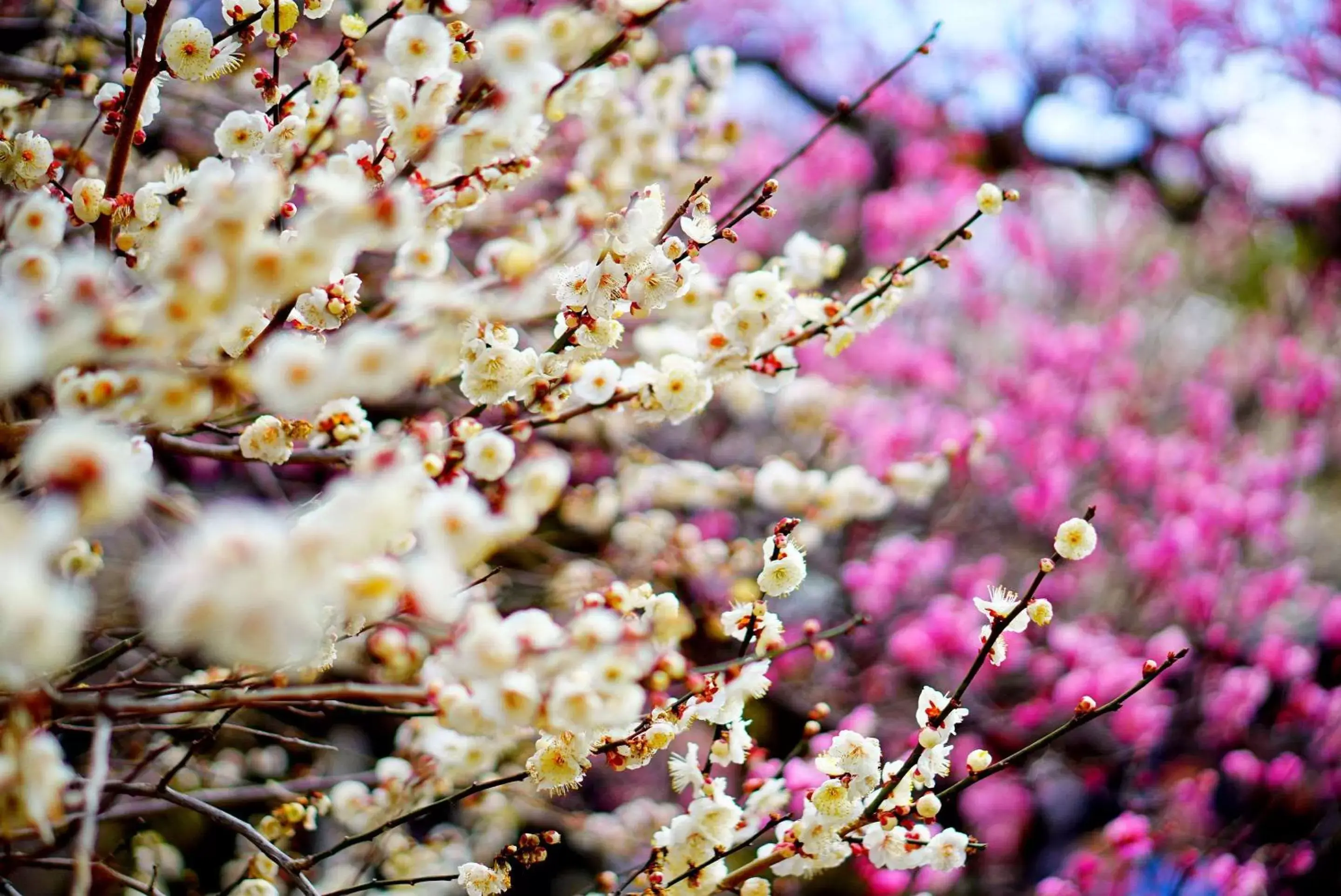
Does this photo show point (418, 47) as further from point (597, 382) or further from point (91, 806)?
point (91, 806)

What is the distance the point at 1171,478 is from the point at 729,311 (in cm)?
495

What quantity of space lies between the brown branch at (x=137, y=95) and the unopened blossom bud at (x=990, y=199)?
1.71m

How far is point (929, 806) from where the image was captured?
156 centimetres

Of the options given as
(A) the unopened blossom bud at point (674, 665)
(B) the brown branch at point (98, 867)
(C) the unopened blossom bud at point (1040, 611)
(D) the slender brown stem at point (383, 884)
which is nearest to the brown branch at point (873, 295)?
(C) the unopened blossom bud at point (1040, 611)

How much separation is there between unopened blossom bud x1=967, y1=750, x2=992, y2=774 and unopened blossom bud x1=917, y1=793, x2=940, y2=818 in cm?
11

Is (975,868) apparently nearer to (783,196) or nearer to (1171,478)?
(1171,478)

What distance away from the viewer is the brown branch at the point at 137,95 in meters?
1.56

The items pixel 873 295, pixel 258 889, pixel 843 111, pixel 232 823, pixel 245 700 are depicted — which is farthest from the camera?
pixel 843 111

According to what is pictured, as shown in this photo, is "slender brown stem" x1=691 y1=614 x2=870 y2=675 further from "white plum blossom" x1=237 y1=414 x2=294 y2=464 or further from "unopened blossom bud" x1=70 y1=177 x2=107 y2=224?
"unopened blossom bud" x1=70 y1=177 x2=107 y2=224

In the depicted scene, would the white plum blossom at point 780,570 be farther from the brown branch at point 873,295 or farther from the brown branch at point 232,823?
the brown branch at point 232,823

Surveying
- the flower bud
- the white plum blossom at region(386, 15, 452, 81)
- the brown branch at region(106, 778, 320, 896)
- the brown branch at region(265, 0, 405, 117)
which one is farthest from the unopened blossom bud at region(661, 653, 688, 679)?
the brown branch at region(265, 0, 405, 117)

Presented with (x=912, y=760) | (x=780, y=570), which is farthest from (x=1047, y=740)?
(x=780, y=570)

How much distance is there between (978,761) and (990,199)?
A: 4.04ft

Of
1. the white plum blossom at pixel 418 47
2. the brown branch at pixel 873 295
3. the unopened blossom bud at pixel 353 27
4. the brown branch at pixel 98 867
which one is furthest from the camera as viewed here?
the brown branch at pixel 873 295
